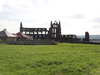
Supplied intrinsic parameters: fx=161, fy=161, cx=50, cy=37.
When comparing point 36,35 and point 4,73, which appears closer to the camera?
point 4,73

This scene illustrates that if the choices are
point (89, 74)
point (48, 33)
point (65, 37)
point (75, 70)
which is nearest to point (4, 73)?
point (75, 70)

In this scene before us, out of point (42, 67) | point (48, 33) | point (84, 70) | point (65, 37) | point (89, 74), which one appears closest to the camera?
point (89, 74)

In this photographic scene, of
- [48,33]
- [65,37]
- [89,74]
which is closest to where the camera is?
[89,74]

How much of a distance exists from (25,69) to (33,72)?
3.02ft

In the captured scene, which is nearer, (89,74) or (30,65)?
(89,74)

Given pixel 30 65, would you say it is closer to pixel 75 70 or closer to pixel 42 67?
pixel 42 67

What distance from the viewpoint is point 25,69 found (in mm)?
11562

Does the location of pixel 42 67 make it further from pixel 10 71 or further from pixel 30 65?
pixel 10 71

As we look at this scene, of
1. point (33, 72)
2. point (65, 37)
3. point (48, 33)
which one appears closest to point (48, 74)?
point (33, 72)

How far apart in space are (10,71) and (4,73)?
0.59m

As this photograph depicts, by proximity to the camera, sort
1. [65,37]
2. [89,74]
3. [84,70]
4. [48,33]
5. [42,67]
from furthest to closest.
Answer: [48,33] → [65,37] → [42,67] → [84,70] → [89,74]

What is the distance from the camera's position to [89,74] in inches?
412

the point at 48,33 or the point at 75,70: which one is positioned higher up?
the point at 48,33

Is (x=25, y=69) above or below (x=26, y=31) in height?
below
